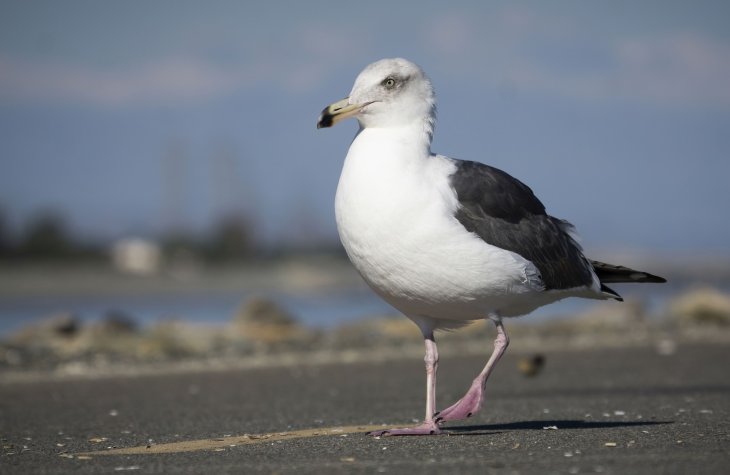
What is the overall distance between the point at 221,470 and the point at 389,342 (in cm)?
1001

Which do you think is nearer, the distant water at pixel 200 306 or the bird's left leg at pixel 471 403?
the bird's left leg at pixel 471 403

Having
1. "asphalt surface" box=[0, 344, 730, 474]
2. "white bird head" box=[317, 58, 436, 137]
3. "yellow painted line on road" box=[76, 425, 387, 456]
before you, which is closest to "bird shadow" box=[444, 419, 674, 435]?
"asphalt surface" box=[0, 344, 730, 474]

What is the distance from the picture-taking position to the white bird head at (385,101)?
7113mm

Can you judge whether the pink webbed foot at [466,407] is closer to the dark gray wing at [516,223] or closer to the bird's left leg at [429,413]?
the bird's left leg at [429,413]

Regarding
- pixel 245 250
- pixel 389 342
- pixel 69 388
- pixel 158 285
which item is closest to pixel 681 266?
pixel 245 250

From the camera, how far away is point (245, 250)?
73250mm

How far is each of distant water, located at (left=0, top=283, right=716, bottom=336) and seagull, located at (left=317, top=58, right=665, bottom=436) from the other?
17847 millimetres

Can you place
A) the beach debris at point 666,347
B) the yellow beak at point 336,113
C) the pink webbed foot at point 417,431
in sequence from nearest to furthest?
the pink webbed foot at point 417,431 < the yellow beak at point 336,113 < the beach debris at point 666,347

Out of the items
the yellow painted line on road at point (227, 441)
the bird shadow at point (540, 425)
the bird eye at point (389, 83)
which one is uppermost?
the bird eye at point (389, 83)

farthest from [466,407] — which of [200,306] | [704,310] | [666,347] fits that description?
[200,306]

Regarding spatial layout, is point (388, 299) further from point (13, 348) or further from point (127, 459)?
point (13, 348)

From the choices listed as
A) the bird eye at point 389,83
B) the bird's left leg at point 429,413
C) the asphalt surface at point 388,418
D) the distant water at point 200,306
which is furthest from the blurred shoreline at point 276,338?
the distant water at point 200,306

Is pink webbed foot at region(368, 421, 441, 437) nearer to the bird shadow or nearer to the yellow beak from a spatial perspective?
the bird shadow

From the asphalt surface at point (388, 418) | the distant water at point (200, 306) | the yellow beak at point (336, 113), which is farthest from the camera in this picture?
the distant water at point (200, 306)
